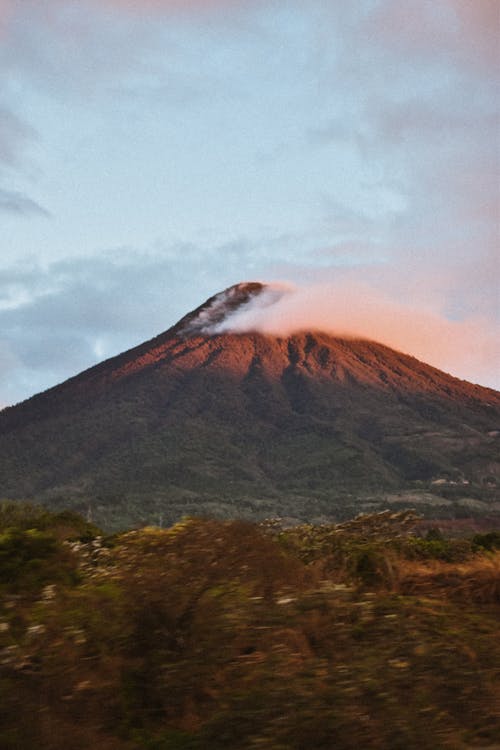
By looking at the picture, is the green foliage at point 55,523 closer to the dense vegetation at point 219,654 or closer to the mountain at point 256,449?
the dense vegetation at point 219,654

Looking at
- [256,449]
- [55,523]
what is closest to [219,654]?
[55,523]

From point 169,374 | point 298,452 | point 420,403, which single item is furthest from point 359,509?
point 169,374

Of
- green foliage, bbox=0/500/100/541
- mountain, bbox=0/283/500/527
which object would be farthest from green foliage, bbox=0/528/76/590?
mountain, bbox=0/283/500/527

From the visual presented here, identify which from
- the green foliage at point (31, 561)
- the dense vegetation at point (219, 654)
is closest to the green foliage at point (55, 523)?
the green foliage at point (31, 561)

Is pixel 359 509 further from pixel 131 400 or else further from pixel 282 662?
pixel 282 662

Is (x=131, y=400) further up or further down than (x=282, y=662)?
further up

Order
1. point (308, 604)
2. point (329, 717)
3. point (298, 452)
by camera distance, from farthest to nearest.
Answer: point (298, 452) → point (308, 604) → point (329, 717)
